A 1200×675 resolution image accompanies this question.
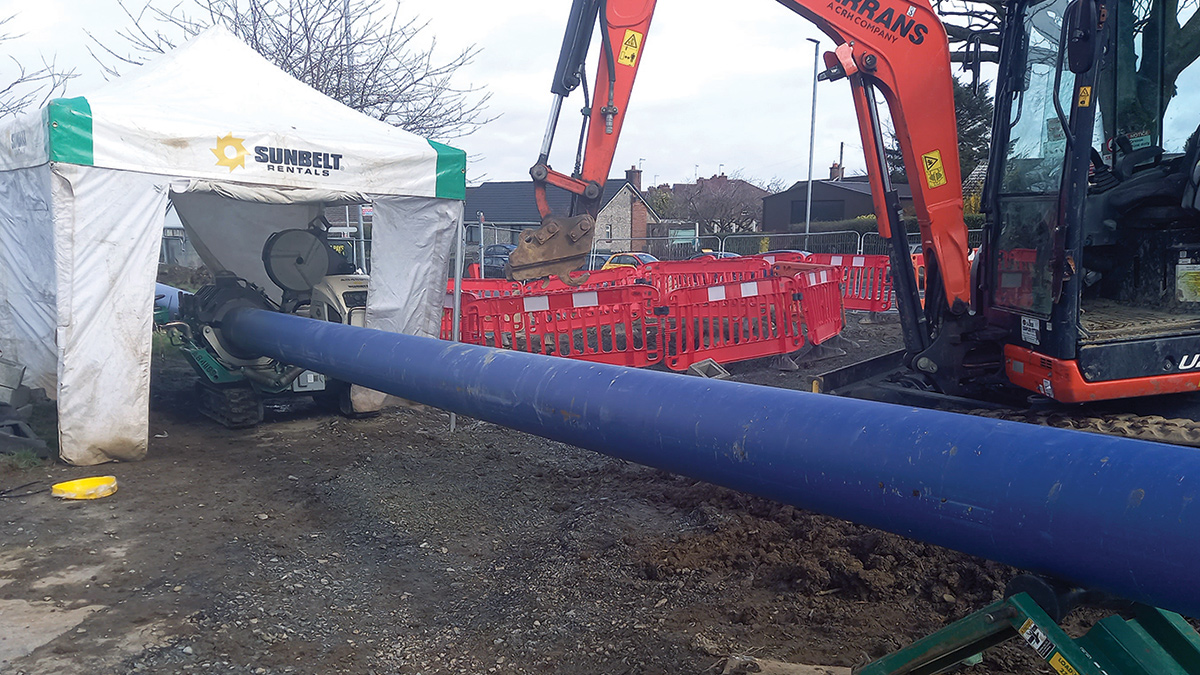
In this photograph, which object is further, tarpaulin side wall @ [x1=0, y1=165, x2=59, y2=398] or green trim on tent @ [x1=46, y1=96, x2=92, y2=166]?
tarpaulin side wall @ [x1=0, y1=165, x2=59, y2=398]

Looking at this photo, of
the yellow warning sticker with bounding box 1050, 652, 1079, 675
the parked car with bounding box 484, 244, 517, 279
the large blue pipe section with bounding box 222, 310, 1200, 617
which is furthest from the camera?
the parked car with bounding box 484, 244, 517, 279

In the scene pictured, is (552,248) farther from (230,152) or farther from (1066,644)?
(1066,644)

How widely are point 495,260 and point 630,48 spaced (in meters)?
23.2

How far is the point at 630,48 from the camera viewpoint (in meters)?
6.64

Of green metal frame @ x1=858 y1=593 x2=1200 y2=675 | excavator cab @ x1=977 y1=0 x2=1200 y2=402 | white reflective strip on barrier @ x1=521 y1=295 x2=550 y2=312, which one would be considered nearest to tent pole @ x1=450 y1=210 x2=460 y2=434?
white reflective strip on barrier @ x1=521 y1=295 x2=550 y2=312

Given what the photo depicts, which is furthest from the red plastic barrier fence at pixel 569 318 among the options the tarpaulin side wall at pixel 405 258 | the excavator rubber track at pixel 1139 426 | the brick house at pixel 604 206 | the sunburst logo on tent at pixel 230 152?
the brick house at pixel 604 206

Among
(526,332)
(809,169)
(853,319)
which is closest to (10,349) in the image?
(526,332)

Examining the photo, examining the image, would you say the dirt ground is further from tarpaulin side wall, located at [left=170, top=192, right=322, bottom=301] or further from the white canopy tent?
tarpaulin side wall, located at [left=170, top=192, right=322, bottom=301]

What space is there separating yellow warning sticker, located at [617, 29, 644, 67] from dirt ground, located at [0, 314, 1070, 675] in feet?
10.6

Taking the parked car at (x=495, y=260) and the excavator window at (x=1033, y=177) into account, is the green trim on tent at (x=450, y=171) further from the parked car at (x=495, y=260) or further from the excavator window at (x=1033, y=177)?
the parked car at (x=495, y=260)

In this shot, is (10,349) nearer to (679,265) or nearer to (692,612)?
(692,612)

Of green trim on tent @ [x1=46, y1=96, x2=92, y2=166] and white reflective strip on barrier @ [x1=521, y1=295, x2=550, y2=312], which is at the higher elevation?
green trim on tent @ [x1=46, y1=96, x2=92, y2=166]

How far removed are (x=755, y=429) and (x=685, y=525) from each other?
7.67ft

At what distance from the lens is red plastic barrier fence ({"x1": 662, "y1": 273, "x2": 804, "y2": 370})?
9477mm
